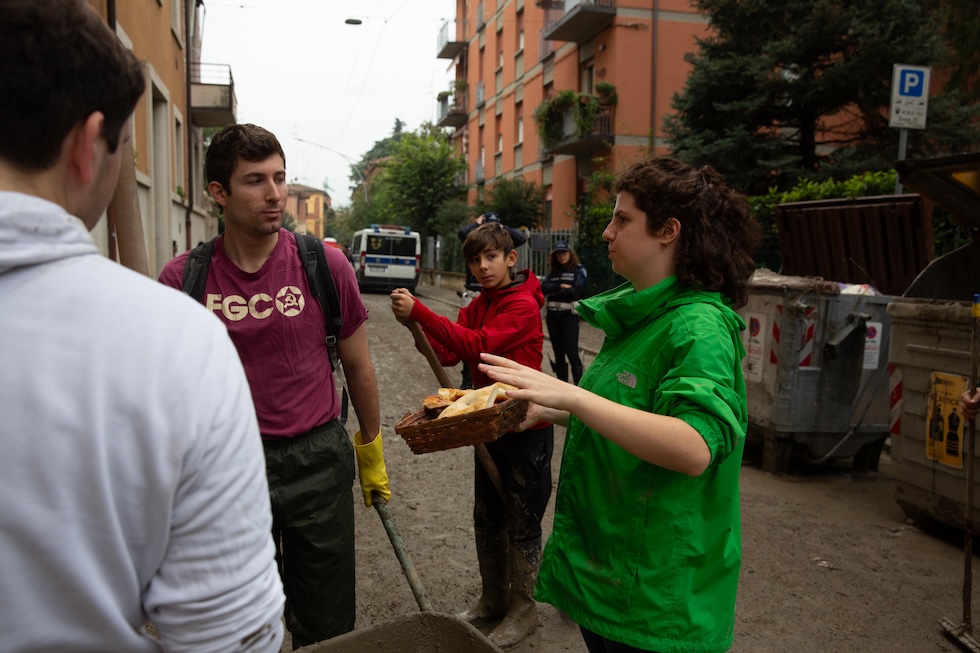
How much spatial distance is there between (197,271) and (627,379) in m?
1.49

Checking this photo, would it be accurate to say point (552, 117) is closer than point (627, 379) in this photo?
No

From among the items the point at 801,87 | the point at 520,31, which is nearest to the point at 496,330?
the point at 801,87

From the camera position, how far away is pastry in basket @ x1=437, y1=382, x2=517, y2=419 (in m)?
2.45

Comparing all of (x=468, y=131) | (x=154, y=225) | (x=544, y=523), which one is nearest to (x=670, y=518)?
(x=544, y=523)

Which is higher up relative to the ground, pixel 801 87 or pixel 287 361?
pixel 801 87

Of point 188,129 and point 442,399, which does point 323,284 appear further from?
point 188,129

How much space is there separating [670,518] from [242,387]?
1240 mm

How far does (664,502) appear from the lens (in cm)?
195

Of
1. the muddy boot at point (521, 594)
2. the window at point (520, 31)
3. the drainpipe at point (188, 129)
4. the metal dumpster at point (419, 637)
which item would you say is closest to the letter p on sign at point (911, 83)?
the muddy boot at point (521, 594)

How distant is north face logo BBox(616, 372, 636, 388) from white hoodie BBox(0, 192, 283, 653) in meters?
1.19

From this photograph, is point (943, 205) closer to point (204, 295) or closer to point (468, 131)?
point (204, 295)

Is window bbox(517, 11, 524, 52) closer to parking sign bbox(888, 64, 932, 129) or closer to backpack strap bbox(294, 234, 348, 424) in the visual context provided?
parking sign bbox(888, 64, 932, 129)

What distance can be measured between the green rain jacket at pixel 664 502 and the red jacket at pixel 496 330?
1.44 metres

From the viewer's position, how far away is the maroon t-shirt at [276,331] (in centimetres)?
261
